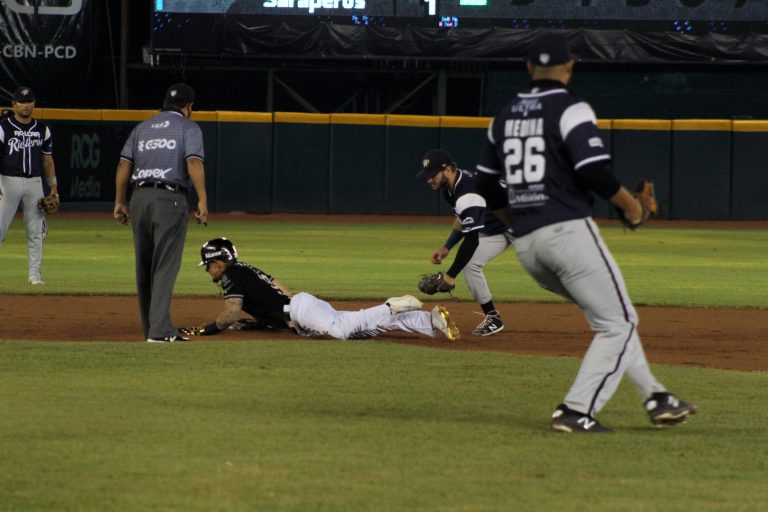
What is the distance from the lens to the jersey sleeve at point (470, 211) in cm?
1038

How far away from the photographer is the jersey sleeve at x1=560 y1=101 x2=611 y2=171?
19.3ft

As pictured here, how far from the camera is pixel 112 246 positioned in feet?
66.5

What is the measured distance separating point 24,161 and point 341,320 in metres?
5.21

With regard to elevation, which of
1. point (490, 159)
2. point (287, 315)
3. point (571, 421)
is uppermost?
point (490, 159)

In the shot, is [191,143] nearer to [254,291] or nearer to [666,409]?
[254,291]

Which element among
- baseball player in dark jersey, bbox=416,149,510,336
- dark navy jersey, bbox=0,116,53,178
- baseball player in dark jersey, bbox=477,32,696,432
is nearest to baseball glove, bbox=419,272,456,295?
baseball player in dark jersey, bbox=416,149,510,336

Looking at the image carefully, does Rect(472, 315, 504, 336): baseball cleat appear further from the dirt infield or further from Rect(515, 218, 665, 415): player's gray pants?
Rect(515, 218, 665, 415): player's gray pants

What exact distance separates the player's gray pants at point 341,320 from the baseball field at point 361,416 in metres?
0.17

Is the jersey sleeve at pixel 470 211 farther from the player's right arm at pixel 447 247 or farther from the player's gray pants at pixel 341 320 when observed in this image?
the player's gray pants at pixel 341 320

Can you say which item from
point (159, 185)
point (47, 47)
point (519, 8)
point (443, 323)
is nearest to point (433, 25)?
point (519, 8)

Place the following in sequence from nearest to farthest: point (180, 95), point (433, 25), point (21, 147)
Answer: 1. point (180, 95)
2. point (21, 147)
3. point (433, 25)

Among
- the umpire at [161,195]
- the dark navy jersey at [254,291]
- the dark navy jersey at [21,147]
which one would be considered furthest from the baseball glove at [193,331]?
the dark navy jersey at [21,147]

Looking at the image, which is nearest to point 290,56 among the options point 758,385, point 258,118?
point 258,118

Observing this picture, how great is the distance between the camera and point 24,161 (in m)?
13.6
